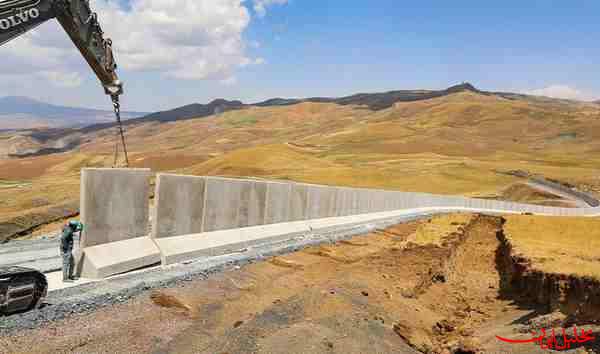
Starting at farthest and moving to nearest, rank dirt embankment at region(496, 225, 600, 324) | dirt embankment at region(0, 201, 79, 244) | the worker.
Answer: dirt embankment at region(0, 201, 79, 244), the worker, dirt embankment at region(496, 225, 600, 324)

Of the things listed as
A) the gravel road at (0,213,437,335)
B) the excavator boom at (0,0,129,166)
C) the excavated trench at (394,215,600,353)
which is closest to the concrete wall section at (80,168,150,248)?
the excavator boom at (0,0,129,166)

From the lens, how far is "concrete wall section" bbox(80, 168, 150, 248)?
38.9 ft

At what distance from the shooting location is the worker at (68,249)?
1125cm

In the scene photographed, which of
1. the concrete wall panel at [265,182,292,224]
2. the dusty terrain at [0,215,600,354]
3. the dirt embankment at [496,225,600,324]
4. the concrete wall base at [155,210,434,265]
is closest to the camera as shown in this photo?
the dusty terrain at [0,215,600,354]

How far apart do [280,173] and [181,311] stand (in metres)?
73.9

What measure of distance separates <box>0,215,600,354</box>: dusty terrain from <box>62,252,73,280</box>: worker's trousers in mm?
2428

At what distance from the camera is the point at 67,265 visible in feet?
37.4

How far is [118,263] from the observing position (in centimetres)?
1207

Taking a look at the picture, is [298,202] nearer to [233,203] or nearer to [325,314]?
[233,203]

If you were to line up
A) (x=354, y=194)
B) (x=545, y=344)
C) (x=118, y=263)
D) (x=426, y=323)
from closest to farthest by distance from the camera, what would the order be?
(x=545, y=344)
(x=426, y=323)
(x=118, y=263)
(x=354, y=194)

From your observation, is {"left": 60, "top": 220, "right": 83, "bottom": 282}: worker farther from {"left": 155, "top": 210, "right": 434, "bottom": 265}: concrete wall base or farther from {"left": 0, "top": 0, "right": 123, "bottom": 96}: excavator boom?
{"left": 0, "top": 0, "right": 123, "bottom": 96}: excavator boom

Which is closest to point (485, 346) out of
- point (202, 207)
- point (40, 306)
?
point (40, 306)

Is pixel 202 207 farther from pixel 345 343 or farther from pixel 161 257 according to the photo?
pixel 345 343

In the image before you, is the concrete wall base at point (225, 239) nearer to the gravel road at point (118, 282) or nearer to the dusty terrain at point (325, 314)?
the gravel road at point (118, 282)
